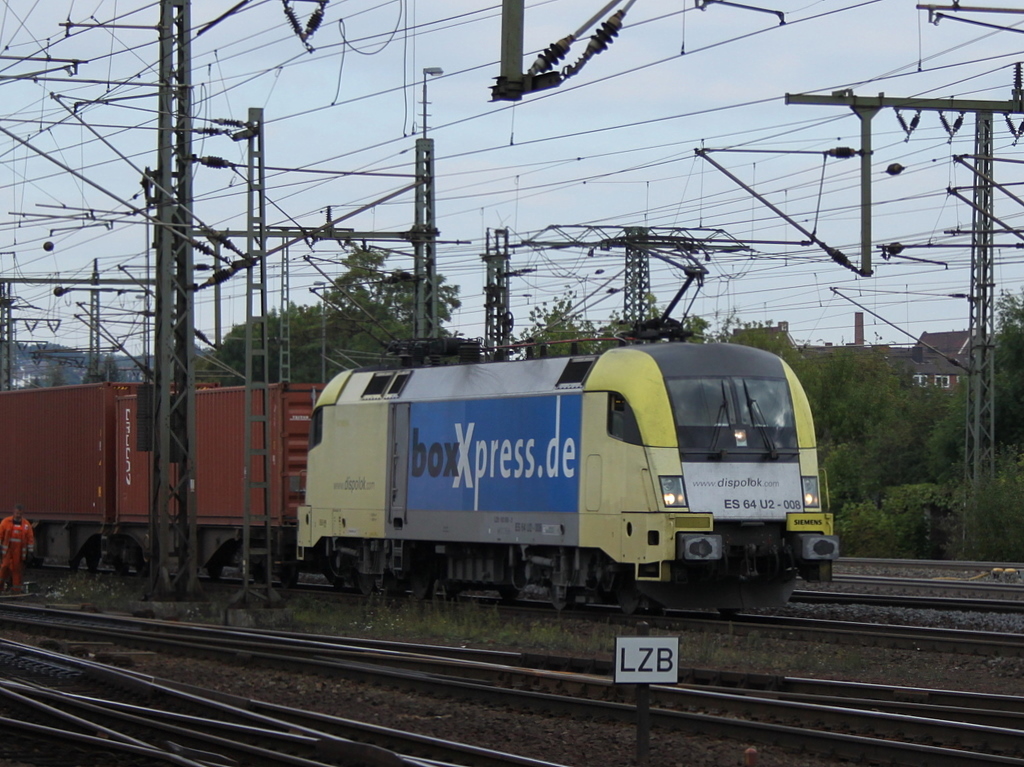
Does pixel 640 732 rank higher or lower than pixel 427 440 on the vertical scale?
lower

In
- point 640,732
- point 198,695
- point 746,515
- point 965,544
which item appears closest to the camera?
point 640,732

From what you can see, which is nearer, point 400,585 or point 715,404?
point 715,404

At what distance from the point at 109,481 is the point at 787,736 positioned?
22.2m

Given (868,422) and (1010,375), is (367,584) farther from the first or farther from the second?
(868,422)

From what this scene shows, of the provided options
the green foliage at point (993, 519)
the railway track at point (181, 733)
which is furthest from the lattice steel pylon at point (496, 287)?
the railway track at point (181, 733)

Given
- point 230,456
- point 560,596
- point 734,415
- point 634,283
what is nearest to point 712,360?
point 734,415

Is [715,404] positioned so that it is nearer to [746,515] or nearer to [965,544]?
[746,515]

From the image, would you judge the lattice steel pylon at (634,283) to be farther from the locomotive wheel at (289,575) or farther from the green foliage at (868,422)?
the green foliage at (868,422)

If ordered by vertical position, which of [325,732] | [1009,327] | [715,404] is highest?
[1009,327]

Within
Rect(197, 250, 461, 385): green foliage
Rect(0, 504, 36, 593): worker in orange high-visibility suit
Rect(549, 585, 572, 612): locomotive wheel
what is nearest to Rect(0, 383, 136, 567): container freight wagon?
Rect(0, 504, 36, 593): worker in orange high-visibility suit

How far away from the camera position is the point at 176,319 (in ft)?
73.2

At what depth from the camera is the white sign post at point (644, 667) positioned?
380 inches

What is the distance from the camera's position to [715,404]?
59.7 feet

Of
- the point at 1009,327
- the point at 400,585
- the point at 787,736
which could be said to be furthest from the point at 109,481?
the point at 1009,327
